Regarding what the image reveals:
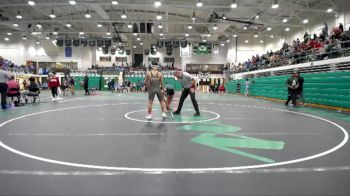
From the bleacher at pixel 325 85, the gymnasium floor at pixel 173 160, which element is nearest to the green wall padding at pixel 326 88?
the bleacher at pixel 325 85

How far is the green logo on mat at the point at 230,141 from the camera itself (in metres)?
5.63

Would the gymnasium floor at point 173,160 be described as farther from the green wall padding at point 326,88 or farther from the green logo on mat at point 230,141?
the green wall padding at point 326,88

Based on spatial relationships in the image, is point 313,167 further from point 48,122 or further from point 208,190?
point 48,122

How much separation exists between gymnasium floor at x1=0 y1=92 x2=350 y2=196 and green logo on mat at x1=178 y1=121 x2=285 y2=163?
0.02m

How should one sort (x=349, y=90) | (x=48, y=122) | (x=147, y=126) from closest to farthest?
(x=147, y=126) < (x=48, y=122) < (x=349, y=90)

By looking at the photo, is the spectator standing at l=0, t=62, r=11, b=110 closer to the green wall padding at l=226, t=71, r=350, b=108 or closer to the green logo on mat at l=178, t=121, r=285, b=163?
the green logo on mat at l=178, t=121, r=285, b=163

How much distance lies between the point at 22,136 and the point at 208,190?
506cm

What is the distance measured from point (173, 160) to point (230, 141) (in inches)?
79.7

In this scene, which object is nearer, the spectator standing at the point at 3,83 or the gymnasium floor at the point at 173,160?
the gymnasium floor at the point at 173,160

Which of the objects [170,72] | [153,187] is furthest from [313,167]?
[170,72]

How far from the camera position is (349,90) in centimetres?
1380

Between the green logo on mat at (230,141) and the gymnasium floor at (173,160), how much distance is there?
2cm

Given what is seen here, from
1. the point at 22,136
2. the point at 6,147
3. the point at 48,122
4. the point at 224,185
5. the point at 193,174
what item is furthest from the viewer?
the point at 48,122

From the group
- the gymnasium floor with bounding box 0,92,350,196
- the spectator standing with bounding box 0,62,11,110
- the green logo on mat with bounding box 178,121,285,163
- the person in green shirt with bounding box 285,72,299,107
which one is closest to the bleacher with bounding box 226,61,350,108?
the person in green shirt with bounding box 285,72,299,107
